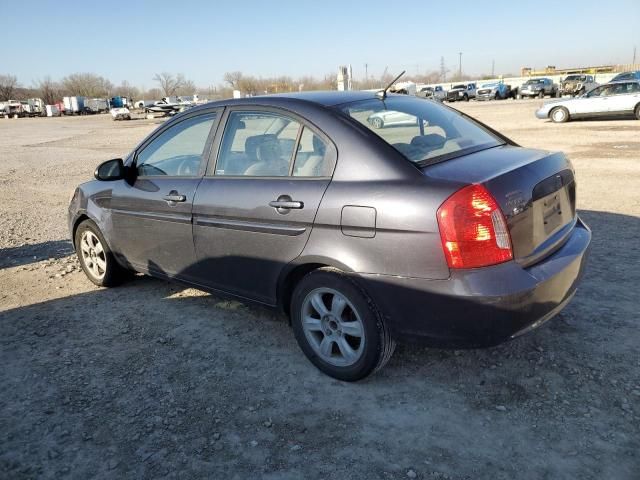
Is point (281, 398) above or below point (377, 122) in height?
below

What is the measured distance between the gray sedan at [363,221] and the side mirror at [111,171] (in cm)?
32

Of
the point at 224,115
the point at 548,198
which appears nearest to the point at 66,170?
the point at 224,115

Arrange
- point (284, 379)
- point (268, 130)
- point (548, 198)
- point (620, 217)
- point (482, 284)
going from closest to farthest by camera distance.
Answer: point (482, 284) → point (548, 198) → point (284, 379) → point (268, 130) → point (620, 217)

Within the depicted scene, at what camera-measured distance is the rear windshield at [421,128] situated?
3.03m

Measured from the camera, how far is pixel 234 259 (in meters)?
3.54

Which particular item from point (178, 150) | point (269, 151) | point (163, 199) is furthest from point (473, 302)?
point (178, 150)

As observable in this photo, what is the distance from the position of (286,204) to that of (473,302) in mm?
1225

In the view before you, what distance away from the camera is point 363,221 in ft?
9.05

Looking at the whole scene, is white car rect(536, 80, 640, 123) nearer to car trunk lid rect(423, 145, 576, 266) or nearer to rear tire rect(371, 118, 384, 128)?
car trunk lid rect(423, 145, 576, 266)

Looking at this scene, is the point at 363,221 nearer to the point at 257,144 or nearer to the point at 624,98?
the point at 257,144

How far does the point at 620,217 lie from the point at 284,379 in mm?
5156

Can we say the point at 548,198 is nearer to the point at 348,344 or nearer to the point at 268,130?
the point at 348,344

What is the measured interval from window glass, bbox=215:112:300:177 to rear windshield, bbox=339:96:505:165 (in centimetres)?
41

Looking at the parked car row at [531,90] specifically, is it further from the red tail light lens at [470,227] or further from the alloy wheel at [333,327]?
the red tail light lens at [470,227]
